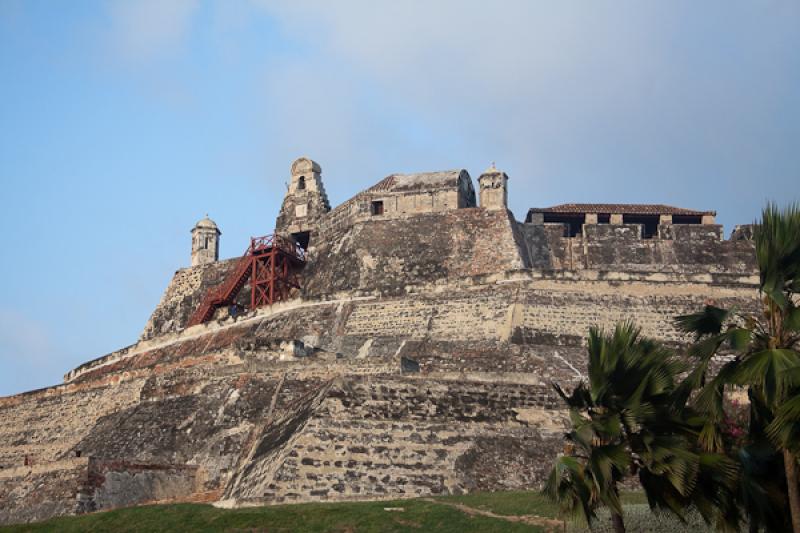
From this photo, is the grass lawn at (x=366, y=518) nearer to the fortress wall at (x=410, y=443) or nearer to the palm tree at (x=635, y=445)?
the fortress wall at (x=410, y=443)

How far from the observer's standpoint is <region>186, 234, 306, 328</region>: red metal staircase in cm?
4719

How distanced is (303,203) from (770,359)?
37.3 meters

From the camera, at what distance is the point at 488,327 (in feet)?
115

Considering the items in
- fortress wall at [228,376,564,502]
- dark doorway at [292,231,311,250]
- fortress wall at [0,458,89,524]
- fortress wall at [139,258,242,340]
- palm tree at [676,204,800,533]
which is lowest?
fortress wall at [0,458,89,524]

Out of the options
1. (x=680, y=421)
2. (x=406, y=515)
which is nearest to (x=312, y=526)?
(x=406, y=515)

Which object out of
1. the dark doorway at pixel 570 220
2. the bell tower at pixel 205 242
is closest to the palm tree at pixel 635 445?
the dark doorway at pixel 570 220

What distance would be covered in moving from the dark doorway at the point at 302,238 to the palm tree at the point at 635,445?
3382 centimetres

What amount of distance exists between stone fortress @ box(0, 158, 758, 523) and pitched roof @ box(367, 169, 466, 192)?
0.09 metres

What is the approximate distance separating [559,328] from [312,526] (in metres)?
16.3

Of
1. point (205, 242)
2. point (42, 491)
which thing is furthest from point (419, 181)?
point (42, 491)

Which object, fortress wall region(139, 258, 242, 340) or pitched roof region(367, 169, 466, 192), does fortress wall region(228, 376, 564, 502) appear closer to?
pitched roof region(367, 169, 466, 192)

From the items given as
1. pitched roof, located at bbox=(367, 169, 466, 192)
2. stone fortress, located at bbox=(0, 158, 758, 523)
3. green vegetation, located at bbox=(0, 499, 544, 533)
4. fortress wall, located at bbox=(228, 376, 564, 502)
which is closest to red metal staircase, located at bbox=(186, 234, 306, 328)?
stone fortress, located at bbox=(0, 158, 758, 523)

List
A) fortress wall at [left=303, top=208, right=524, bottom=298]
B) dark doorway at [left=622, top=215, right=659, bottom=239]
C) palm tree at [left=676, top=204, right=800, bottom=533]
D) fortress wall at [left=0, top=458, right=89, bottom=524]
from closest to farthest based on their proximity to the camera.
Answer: palm tree at [left=676, top=204, right=800, bottom=533]
fortress wall at [left=0, top=458, right=89, bottom=524]
fortress wall at [left=303, top=208, right=524, bottom=298]
dark doorway at [left=622, top=215, right=659, bottom=239]

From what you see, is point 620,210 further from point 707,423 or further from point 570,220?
point 707,423
